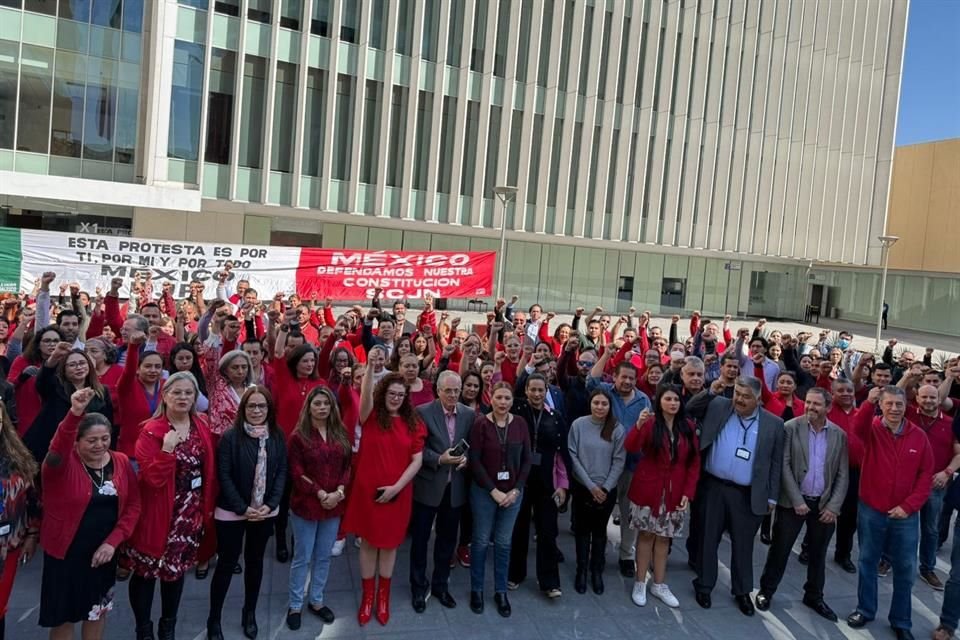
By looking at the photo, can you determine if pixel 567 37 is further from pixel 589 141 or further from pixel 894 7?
pixel 894 7

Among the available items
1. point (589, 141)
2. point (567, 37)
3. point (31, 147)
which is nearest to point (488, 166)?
point (589, 141)

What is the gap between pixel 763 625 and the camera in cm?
543

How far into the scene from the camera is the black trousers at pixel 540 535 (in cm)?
558

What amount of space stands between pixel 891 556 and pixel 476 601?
3.31 m

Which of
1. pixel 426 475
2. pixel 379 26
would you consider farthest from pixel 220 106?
pixel 426 475

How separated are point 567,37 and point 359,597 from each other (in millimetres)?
24740

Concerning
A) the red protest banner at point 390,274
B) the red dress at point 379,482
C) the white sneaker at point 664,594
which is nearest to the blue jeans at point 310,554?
the red dress at point 379,482

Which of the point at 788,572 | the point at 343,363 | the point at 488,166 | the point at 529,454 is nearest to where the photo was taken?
the point at 529,454

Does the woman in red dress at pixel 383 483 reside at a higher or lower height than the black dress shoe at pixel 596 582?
higher

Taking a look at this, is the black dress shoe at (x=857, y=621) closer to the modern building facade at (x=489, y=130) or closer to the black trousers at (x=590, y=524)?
the black trousers at (x=590, y=524)

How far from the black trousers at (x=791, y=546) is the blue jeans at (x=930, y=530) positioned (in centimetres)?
145

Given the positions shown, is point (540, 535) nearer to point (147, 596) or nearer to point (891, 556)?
point (891, 556)

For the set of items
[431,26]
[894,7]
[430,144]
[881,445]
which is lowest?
[881,445]

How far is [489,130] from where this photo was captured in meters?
24.9
